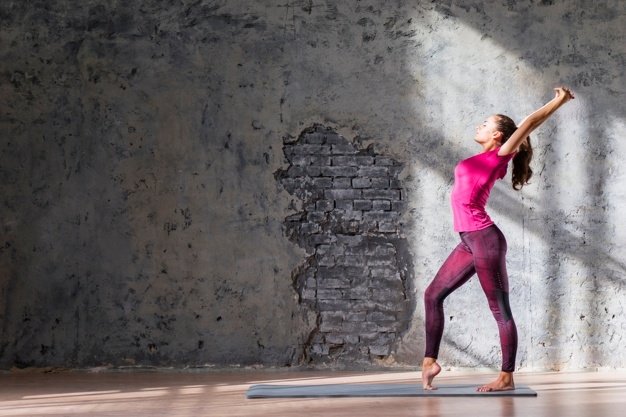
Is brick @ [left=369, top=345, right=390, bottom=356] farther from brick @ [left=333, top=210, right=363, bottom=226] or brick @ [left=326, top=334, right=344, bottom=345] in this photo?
brick @ [left=333, top=210, right=363, bottom=226]

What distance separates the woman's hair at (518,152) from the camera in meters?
4.21

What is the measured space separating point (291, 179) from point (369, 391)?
1659 mm

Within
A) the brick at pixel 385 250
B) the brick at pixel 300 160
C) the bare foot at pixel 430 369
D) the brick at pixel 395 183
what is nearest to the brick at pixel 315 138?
the brick at pixel 300 160

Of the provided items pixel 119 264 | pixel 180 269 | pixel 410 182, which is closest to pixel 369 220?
pixel 410 182

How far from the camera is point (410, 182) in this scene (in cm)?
539

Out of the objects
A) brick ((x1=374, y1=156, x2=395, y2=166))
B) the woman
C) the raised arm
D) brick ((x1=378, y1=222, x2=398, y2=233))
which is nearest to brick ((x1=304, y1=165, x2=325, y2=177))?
brick ((x1=374, y1=156, x2=395, y2=166))

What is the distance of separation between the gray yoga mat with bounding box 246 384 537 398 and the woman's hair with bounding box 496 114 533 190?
40.7 inches

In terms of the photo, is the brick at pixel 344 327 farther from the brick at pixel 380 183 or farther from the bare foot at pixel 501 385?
the bare foot at pixel 501 385

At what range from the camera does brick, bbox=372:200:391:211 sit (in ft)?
17.5

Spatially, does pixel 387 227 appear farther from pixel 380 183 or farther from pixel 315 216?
pixel 315 216

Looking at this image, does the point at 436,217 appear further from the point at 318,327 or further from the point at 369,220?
the point at 318,327

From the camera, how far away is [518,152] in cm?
428

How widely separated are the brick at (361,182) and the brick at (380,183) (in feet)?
0.08

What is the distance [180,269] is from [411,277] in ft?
4.60
